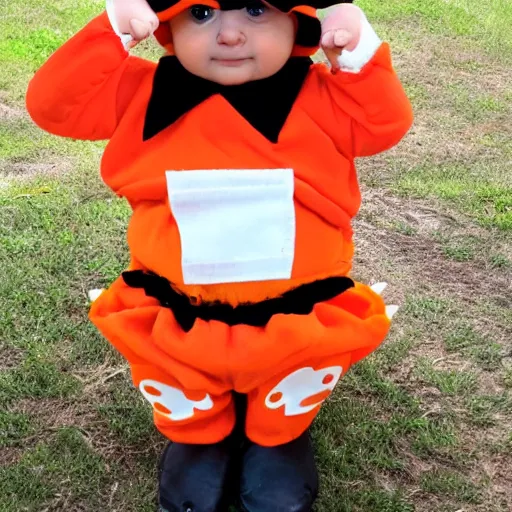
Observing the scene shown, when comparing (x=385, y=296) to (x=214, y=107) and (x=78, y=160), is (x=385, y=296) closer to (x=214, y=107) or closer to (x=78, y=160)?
(x=214, y=107)

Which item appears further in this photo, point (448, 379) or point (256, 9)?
point (448, 379)

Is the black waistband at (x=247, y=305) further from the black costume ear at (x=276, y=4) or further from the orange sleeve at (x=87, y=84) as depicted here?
the black costume ear at (x=276, y=4)

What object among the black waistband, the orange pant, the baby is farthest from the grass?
the black waistband

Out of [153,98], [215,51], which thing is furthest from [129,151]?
[215,51]

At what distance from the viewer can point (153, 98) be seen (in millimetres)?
1503

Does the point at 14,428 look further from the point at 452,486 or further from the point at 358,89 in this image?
the point at 358,89

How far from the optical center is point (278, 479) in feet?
5.74

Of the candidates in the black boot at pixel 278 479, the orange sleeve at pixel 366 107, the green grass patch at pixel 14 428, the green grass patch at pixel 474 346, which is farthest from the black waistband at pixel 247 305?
the green grass patch at pixel 474 346

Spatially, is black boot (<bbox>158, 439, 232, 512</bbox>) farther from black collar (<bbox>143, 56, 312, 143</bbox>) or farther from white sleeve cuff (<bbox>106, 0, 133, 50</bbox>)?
white sleeve cuff (<bbox>106, 0, 133, 50</bbox>)

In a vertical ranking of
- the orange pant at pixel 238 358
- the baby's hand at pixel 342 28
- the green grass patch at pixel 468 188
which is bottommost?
the green grass patch at pixel 468 188

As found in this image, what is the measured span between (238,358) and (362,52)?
2.04ft

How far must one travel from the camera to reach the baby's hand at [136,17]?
1.36 m

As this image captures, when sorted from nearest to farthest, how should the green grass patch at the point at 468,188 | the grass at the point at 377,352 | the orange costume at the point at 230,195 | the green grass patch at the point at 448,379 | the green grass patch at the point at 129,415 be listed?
the orange costume at the point at 230,195, the grass at the point at 377,352, the green grass patch at the point at 129,415, the green grass patch at the point at 448,379, the green grass patch at the point at 468,188

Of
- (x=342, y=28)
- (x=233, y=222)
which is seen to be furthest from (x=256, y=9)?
(x=233, y=222)
